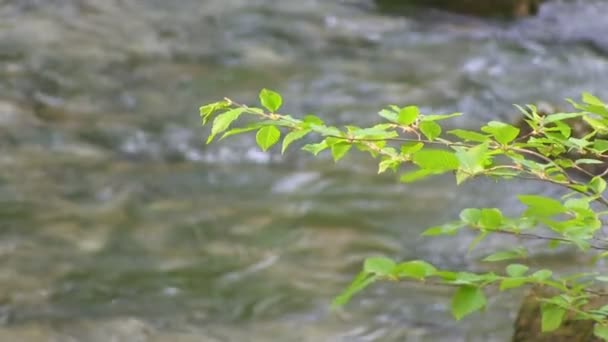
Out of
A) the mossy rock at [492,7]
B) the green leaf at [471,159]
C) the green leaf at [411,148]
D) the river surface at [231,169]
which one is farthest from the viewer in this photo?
the mossy rock at [492,7]

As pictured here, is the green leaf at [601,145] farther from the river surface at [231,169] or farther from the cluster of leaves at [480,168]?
the river surface at [231,169]

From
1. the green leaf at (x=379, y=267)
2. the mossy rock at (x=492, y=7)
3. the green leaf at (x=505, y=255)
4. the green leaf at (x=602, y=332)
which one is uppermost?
the mossy rock at (x=492, y=7)

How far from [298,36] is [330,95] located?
1196mm

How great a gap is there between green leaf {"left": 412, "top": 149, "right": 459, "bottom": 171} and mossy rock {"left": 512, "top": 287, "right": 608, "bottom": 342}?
0.86 metres

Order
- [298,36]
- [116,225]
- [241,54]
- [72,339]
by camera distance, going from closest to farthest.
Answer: [72,339] < [116,225] < [241,54] < [298,36]

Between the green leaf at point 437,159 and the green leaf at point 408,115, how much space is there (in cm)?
11

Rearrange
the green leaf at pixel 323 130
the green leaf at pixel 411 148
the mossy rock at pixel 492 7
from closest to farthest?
the green leaf at pixel 323 130 → the green leaf at pixel 411 148 → the mossy rock at pixel 492 7

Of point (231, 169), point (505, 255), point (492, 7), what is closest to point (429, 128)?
point (505, 255)

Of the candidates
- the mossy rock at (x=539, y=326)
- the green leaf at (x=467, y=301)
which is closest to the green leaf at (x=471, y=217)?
the green leaf at (x=467, y=301)

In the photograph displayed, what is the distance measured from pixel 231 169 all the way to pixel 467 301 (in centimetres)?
282

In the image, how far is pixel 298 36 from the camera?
5984mm

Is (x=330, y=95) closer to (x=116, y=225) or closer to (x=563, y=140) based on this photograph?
(x=116, y=225)

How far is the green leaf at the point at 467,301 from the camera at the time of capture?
125 cm

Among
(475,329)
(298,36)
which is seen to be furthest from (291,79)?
(475,329)
